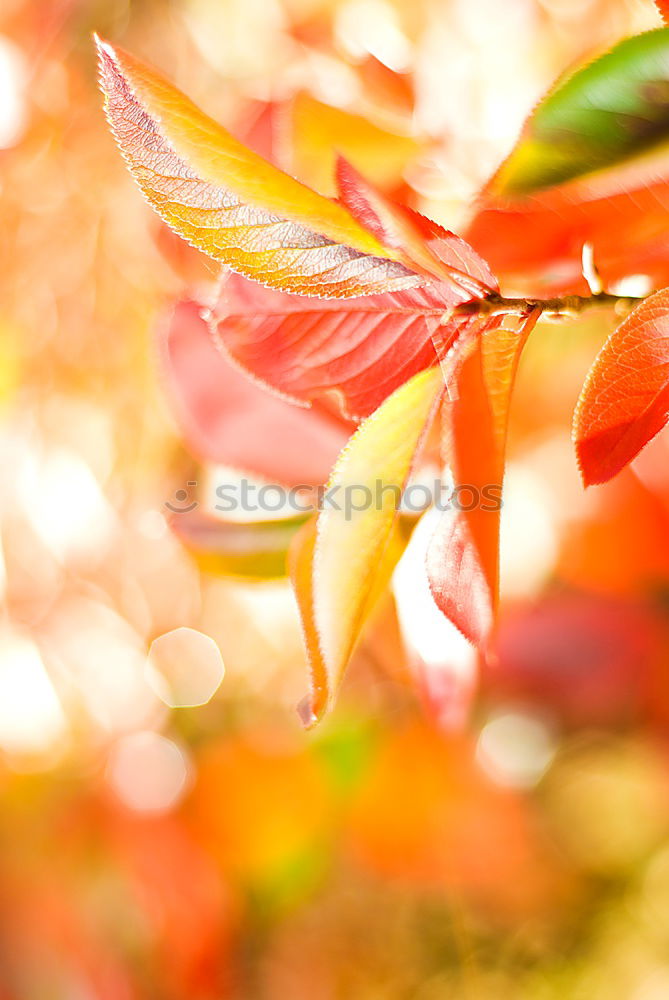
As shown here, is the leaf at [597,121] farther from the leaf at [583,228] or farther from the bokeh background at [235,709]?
the bokeh background at [235,709]

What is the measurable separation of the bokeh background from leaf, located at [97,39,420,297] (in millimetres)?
345

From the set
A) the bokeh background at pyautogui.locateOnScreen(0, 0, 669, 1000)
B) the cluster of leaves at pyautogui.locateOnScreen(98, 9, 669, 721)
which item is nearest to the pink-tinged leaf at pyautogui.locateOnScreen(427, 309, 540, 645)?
the cluster of leaves at pyautogui.locateOnScreen(98, 9, 669, 721)

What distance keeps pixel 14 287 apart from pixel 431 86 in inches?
13.2

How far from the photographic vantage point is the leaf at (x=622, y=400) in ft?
0.51

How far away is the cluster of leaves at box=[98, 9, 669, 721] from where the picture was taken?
0.16 m

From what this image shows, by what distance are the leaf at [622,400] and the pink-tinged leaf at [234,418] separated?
132 millimetres

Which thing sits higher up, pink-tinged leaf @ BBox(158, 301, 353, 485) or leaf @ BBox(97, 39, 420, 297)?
leaf @ BBox(97, 39, 420, 297)

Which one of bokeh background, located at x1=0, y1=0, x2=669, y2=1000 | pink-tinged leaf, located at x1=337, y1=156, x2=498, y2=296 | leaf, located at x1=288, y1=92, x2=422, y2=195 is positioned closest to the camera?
pink-tinged leaf, located at x1=337, y1=156, x2=498, y2=296

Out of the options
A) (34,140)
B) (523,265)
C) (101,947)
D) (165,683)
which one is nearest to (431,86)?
(523,265)

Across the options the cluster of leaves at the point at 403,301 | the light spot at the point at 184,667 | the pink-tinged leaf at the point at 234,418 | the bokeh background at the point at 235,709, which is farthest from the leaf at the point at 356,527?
the light spot at the point at 184,667

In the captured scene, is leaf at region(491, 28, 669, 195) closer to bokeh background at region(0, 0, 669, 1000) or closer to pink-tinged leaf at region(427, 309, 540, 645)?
pink-tinged leaf at region(427, 309, 540, 645)

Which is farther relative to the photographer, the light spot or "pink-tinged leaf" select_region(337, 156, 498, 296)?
the light spot

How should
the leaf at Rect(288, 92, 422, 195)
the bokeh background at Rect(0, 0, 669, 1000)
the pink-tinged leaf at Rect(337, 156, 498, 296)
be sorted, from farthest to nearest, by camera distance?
the bokeh background at Rect(0, 0, 669, 1000), the leaf at Rect(288, 92, 422, 195), the pink-tinged leaf at Rect(337, 156, 498, 296)

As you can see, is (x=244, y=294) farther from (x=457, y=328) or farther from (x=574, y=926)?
(x=574, y=926)
